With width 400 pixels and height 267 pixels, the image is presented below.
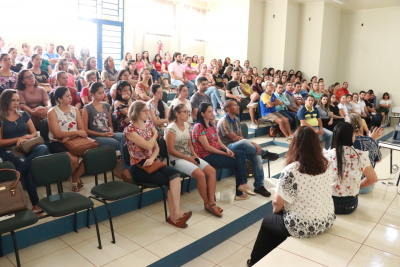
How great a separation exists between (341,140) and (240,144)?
155 cm

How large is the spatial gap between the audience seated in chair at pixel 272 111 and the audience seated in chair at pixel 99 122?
3.68 metres

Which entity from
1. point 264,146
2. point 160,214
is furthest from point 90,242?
point 264,146

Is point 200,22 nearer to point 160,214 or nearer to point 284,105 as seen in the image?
point 284,105

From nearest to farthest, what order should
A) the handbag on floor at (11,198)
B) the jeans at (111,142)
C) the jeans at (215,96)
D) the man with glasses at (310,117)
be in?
the handbag on floor at (11,198) < the jeans at (111,142) < the man with glasses at (310,117) < the jeans at (215,96)

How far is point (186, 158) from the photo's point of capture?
3.66 metres

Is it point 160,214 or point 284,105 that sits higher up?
point 284,105

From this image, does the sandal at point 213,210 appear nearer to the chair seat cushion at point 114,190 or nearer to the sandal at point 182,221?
the sandal at point 182,221

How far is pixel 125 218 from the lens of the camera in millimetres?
3348

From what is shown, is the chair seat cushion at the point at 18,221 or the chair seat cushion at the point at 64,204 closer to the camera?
the chair seat cushion at the point at 18,221

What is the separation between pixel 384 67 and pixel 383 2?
2111mm

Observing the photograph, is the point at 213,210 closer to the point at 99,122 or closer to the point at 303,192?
the point at 303,192

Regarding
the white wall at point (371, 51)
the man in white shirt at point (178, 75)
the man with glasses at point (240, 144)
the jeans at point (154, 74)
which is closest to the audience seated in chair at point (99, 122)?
the man with glasses at point (240, 144)

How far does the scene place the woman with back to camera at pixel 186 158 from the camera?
3494 millimetres

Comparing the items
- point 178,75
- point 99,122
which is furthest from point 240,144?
point 178,75
